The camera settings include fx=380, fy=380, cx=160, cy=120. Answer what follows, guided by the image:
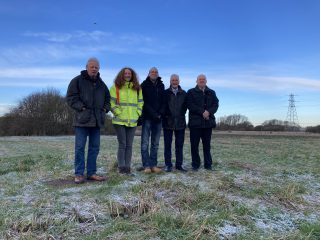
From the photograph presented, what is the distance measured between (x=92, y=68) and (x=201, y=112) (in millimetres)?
2787

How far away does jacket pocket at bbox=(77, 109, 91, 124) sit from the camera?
738cm

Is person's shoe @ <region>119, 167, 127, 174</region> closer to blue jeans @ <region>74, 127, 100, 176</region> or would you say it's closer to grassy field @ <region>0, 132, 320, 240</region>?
grassy field @ <region>0, 132, 320, 240</region>

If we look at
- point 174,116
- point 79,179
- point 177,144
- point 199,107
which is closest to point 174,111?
point 174,116

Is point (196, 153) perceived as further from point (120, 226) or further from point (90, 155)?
point (120, 226)

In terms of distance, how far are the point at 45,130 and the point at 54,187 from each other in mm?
44358

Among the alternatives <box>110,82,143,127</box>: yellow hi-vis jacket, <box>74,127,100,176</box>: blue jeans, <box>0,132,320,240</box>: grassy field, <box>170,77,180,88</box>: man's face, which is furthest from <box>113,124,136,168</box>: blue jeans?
<box>170,77,180,88</box>: man's face

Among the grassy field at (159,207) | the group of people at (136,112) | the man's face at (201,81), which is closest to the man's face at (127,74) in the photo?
the group of people at (136,112)

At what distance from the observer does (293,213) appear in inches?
227

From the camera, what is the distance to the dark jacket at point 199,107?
8.91m

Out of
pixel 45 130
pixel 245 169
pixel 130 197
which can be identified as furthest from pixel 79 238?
pixel 45 130

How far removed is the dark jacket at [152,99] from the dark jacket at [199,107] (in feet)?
2.48

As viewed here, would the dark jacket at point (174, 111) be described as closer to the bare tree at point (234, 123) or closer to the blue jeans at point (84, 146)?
the blue jeans at point (84, 146)

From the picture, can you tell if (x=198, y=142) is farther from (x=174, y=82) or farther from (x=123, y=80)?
(x=123, y=80)

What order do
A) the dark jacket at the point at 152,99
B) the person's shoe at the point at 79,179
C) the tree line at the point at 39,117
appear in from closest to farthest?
the person's shoe at the point at 79,179 < the dark jacket at the point at 152,99 < the tree line at the point at 39,117
